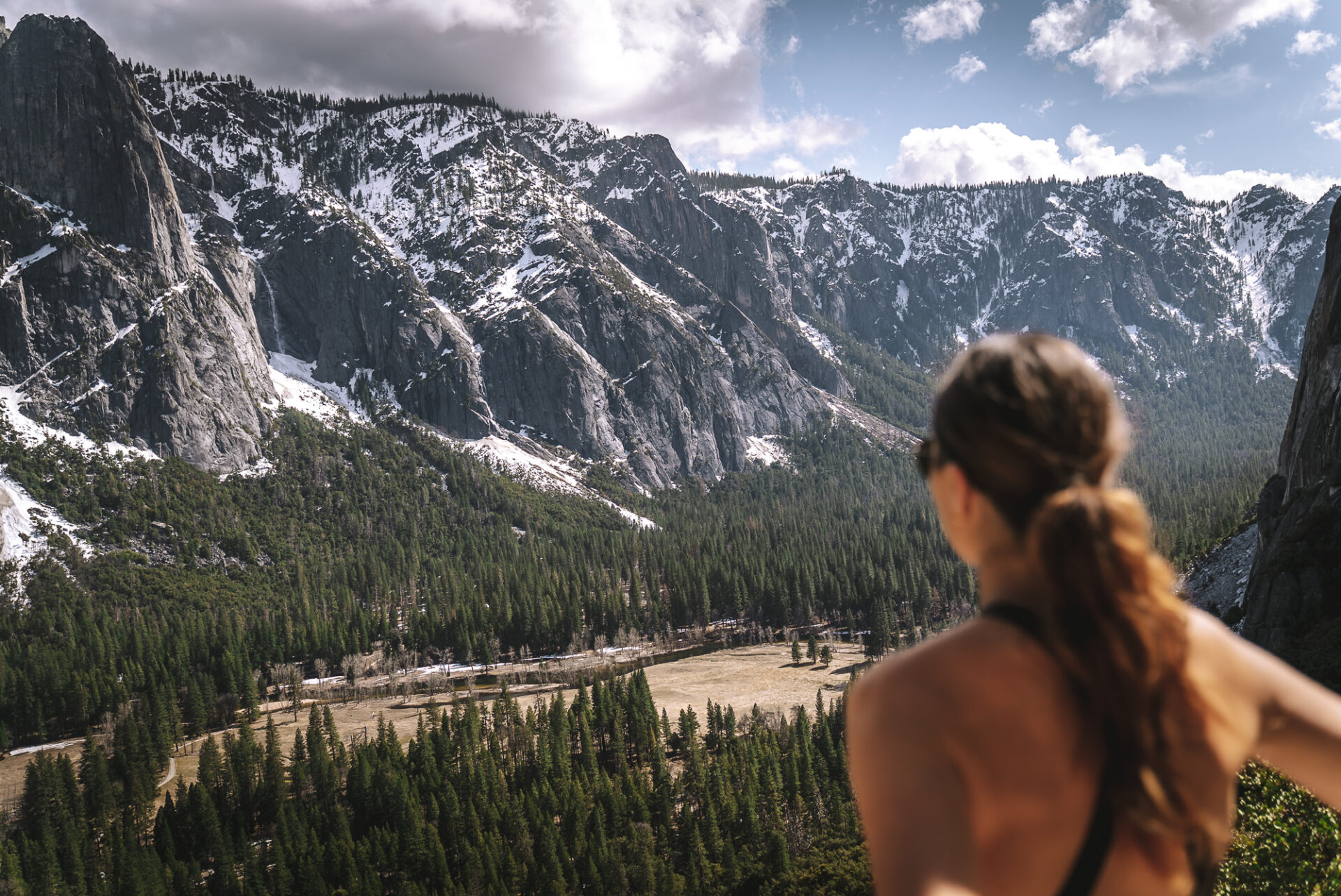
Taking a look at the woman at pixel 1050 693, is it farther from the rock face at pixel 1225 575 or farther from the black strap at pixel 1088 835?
the rock face at pixel 1225 575

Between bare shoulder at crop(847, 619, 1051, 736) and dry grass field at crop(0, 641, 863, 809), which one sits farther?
dry grass field at crop(0, 641, 863, 809)

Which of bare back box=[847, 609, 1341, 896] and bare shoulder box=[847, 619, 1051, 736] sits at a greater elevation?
bare shoulder box=[847, 619, 1051, 736]

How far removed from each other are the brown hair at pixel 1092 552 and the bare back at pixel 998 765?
62mm

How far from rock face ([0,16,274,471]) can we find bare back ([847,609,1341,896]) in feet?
661

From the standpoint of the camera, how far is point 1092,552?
1.96 meters

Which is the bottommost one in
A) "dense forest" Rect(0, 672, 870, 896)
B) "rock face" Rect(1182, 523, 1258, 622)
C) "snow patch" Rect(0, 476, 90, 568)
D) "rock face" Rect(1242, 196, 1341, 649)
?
"dense forest" Rect(0, 672, 870, 896)

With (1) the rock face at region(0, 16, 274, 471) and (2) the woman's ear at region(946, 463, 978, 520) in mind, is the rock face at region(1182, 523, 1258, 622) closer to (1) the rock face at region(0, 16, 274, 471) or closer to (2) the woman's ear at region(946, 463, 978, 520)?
(2) the woman's ear at region(946, 463, 978, 520)

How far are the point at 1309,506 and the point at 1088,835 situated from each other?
62485 millimetres

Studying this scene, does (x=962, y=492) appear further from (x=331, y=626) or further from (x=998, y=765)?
(x=331, y=626)

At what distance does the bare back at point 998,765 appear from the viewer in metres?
1.82

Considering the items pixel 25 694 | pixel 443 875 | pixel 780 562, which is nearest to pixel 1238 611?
pixel 443 875

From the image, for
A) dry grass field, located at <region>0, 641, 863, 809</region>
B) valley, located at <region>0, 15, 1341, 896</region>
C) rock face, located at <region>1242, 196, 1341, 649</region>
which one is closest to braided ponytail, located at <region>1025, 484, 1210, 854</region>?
valley, located at <region>0, 15, 1341, 896</region>

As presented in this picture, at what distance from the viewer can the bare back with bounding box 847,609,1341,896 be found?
5.96 ft

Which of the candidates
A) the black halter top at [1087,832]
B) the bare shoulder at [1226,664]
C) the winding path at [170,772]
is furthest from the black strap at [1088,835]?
the winding path at [170,772]
